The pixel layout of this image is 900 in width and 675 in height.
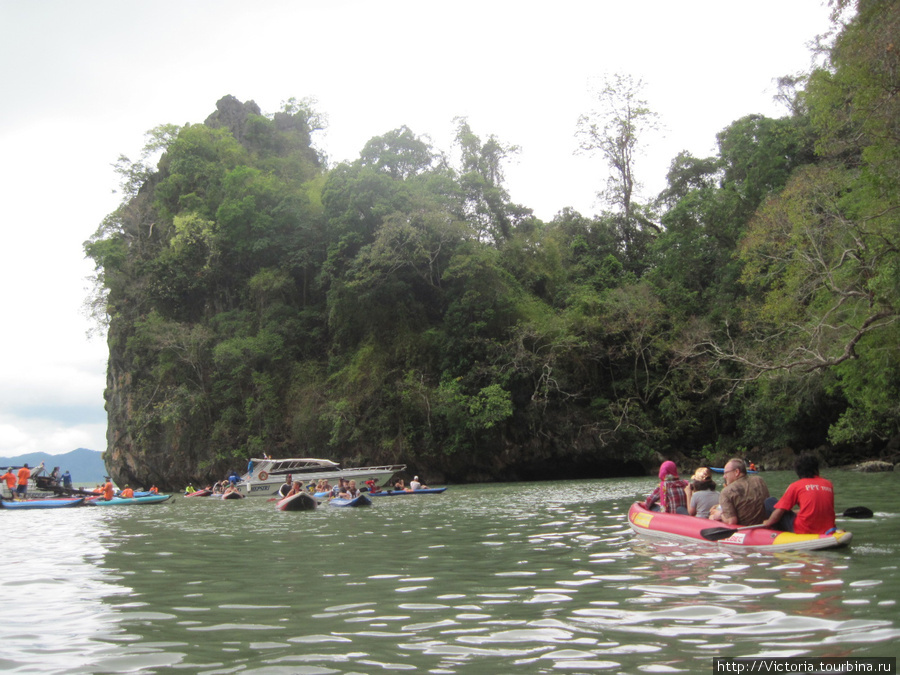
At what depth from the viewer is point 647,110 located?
38.0 metres

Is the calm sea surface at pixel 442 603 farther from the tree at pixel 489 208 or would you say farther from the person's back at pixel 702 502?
the tree at pixel 489 208

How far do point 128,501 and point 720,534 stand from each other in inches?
827

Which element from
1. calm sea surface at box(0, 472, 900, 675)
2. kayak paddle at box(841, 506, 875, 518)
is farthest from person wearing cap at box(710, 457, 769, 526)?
kayak paddle at box(841, 506, 875, 518)

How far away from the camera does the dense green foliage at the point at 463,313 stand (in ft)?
92.9

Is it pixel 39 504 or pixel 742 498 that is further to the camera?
pixel 39 504

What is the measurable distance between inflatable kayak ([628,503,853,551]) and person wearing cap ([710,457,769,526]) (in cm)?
23

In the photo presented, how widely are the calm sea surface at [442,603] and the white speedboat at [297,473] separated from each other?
48.7ft

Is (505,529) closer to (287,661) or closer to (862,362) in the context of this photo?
(287,661)

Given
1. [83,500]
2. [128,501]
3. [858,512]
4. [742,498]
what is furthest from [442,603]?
[83,500]

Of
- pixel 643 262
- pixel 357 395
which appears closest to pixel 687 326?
pixel 643 262

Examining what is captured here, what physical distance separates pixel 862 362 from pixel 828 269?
11.3 feet

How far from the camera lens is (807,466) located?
766 centimetres

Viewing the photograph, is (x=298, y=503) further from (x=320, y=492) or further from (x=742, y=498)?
(x=742, y=498)

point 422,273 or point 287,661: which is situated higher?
point 422,273
